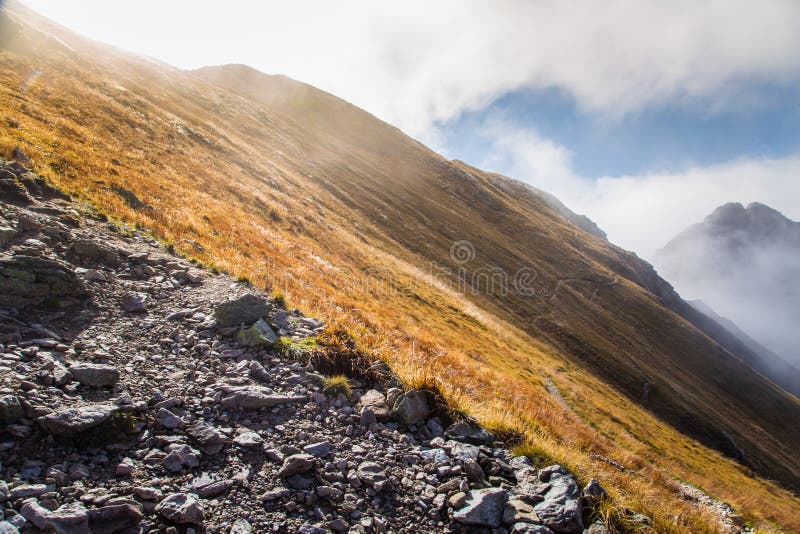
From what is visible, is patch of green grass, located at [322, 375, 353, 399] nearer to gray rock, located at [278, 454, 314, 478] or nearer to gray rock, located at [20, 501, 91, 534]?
gray rock, located at [278, 454, 314, 478]

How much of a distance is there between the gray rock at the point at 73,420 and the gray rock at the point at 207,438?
1261 mm

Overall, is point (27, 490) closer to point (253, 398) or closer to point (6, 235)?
point (253, 398)

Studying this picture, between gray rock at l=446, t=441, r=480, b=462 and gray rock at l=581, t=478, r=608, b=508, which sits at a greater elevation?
gray rock at l=581, t=478, r=608, b=508

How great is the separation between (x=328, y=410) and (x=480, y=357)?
26.0 meters

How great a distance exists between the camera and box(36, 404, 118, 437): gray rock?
5375 mm

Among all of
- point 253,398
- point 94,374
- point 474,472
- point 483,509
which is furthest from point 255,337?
point 483,509

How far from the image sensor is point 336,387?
8109mm

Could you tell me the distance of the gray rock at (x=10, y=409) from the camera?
17.2ft

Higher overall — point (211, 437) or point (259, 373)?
point (259, 373)

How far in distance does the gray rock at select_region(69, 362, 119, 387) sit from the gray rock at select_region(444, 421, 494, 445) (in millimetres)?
6437

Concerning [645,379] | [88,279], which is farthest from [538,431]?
[645,379]

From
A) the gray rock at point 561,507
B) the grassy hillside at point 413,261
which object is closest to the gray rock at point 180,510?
the gray rock at point 561,507

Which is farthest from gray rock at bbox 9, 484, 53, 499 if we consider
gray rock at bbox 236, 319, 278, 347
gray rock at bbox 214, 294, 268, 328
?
gray rock at bbox 214, 294, 268, 328

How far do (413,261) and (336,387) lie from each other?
170 ft
